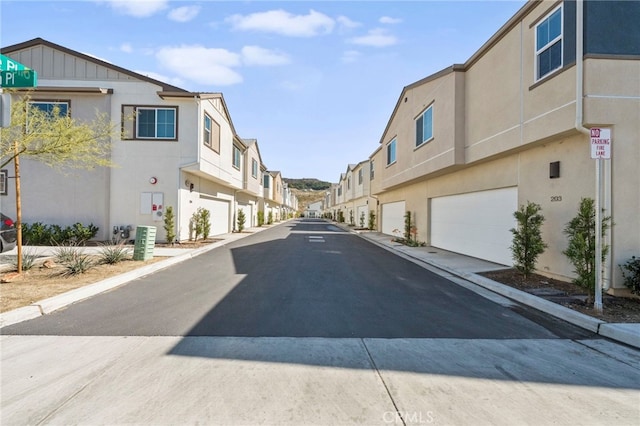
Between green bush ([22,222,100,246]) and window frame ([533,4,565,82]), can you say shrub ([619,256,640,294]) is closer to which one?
window frame ([533,4,565,82])

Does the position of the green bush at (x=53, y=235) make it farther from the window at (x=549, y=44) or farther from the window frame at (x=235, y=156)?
the window at (x=549, y=44)

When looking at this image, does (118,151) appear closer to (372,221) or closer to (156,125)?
(156,125)

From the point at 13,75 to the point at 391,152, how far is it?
18.2 meters

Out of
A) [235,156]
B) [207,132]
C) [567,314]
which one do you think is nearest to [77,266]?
[207,132]

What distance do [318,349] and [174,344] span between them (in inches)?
74.6

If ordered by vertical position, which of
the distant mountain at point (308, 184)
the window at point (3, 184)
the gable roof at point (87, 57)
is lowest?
the window at point (3, 184)

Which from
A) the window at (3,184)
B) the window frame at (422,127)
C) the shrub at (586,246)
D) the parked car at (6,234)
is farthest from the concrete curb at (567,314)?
the window at (3,184)

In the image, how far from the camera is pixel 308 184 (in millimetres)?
178125

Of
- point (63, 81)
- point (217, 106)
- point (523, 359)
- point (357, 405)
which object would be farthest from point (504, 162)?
point (63, 81)

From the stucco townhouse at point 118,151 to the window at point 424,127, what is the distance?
10084mm

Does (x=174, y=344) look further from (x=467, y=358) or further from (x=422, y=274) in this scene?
(x=422, y=274)

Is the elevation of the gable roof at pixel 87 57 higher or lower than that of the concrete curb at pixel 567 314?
higher

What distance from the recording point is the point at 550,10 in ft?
24.6

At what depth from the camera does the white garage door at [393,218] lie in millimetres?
20734
